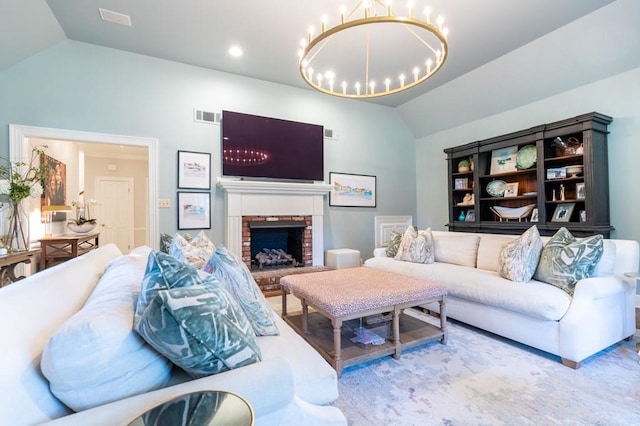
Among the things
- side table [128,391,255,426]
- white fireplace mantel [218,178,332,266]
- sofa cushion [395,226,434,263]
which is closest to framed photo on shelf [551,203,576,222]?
sofa cushion [395,226,434,263]

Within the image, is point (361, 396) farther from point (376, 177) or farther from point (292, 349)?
point (376, 177)

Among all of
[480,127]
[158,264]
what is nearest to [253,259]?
[158,264]

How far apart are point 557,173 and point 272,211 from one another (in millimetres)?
3867

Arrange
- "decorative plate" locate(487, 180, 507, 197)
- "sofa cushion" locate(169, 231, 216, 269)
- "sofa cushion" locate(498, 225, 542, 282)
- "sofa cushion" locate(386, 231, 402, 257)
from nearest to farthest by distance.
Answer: "sofa cushion" locate(169, 231, 216, 269), "sofa cushion" locate(498, 225, 542, 282), "sofa cushion" locate(386, 231, 402, 257), "decorative plate" locate(487, 180, 507, 197)

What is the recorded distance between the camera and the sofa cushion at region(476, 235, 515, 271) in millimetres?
3064

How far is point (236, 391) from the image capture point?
87 cm

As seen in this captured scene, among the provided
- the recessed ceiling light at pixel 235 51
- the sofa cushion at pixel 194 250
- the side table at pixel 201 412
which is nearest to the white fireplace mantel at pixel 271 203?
the sofa cushion at pixel 194 250

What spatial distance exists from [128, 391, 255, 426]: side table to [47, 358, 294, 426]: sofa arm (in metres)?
0.09

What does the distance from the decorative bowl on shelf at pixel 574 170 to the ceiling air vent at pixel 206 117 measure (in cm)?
466

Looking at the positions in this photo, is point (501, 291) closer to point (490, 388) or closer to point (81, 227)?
point (490, 388)

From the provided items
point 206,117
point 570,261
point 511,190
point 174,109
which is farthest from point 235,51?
point 511,190

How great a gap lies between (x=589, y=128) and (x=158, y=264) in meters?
4.45

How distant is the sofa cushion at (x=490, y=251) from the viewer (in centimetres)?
306

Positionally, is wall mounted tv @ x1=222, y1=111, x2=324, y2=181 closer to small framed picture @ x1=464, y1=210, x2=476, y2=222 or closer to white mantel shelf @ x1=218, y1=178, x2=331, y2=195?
white mantel shelf @ x1=218, y1=178, x2=331, y2=195
